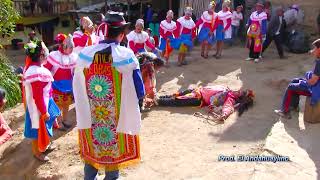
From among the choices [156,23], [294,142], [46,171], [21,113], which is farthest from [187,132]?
[156,23]

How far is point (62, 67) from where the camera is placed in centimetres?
633

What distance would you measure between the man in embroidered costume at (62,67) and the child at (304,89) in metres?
3.41

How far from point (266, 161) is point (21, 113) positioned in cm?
467

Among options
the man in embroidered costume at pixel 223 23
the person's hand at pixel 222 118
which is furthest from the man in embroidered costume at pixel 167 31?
the person's hand at pixel 222 118

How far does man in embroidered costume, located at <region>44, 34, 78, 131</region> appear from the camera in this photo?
6.29 m

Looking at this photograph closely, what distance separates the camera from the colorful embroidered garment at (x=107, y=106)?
4.14 meters

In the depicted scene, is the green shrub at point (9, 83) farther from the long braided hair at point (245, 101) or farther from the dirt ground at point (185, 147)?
the long braided hair at point (245, 101)

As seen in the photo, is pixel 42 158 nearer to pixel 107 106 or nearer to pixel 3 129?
pixel 3 129

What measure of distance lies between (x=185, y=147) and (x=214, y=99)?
1878mm

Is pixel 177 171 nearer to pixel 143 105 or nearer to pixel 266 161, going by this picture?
pixel 266 161

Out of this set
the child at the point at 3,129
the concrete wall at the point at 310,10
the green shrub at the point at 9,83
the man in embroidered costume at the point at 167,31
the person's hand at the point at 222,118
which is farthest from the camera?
the concrete wall at the point at 310,10

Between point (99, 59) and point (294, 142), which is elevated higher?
point (99, 59)

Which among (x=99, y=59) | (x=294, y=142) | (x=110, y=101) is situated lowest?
(x=294, y=142)

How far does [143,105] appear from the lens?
7.80 meters
